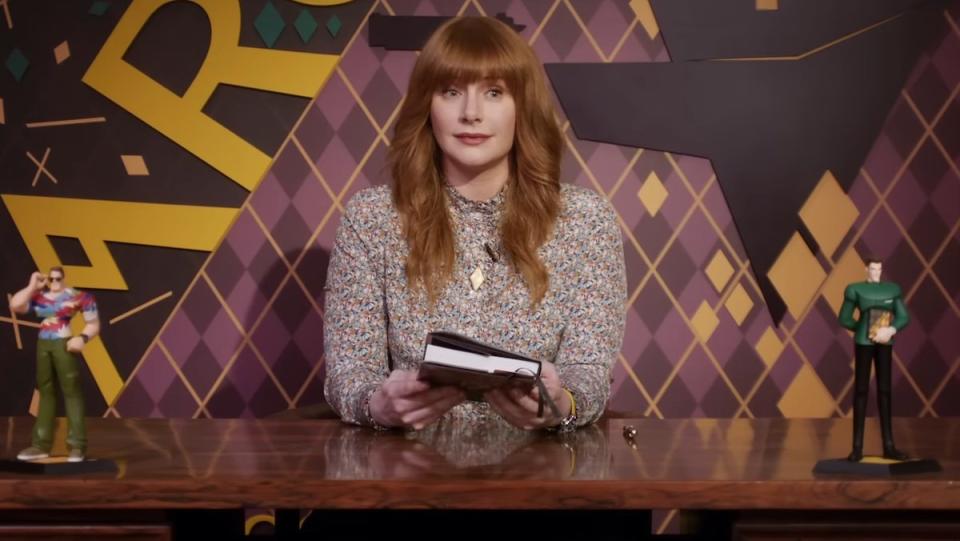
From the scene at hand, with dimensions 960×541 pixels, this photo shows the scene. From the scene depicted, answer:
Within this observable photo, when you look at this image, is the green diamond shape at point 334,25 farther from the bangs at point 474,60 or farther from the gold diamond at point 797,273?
the gold diamond at point 797,273

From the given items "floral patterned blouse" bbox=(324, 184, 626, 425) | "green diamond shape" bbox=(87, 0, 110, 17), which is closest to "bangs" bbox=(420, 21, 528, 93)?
"floral patterned blouse" bbox=(324, 184, 626, 425)

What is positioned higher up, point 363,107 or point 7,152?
point 363,107

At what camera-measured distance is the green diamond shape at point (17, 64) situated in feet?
9.64

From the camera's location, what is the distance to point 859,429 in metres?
1.51

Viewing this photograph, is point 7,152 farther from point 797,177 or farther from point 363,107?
point 797,177

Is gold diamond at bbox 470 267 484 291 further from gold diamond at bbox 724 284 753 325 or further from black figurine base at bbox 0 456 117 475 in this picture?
gold diamond at bbox 724 284 753 325

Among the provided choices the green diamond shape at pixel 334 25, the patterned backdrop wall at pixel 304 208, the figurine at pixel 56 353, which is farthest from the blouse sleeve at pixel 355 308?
the green diamond shape at pixel 334 25

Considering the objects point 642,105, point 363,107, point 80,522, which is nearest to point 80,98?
point 363,107

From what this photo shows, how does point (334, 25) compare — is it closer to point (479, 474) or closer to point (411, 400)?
point (411, 400)

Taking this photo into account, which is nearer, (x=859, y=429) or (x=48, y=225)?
(x=859, y=429)

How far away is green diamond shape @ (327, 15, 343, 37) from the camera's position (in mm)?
2873

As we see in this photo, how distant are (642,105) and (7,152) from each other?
1.81 meters

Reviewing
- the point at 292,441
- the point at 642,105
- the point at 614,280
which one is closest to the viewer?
the point at 292,441

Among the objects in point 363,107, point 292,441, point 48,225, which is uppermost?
point 363,107
